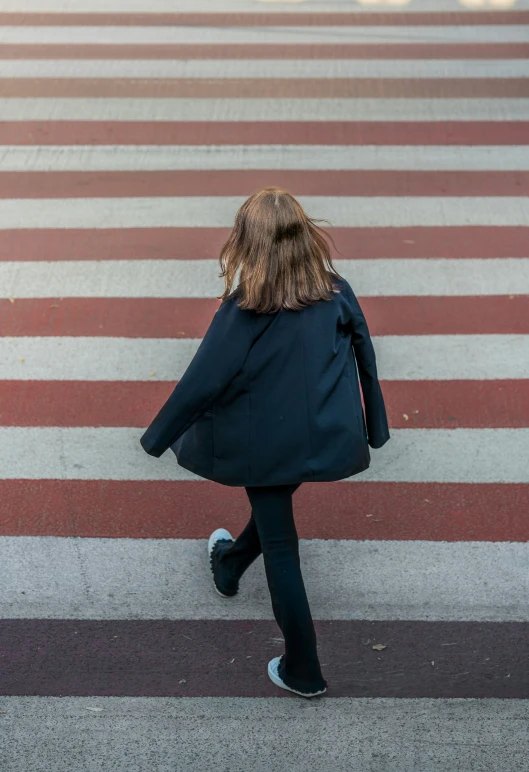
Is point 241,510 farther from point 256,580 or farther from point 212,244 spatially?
point 212,244

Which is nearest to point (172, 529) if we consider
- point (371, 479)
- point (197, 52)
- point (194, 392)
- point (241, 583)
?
point (241, 583)

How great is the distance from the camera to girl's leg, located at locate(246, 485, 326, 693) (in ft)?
10.9

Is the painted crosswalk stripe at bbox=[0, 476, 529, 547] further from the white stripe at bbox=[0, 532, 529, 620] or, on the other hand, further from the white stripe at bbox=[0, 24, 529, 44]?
the white stripe at bbox=[0, 24, 529, 44]

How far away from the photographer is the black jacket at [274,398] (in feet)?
10.3

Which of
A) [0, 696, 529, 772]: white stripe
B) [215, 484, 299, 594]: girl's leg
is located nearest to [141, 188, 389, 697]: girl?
[0, 696, 529, 772]: white stripe

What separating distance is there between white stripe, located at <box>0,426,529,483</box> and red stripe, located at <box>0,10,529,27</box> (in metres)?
6.24

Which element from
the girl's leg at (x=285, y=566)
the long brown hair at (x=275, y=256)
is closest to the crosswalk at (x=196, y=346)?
the girl's leg at (x=285, y=566)

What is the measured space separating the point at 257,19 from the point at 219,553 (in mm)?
7580

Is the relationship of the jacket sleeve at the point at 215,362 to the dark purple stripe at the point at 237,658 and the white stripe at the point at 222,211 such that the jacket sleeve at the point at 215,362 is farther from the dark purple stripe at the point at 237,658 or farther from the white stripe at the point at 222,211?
the white stripe at the point at 222,211

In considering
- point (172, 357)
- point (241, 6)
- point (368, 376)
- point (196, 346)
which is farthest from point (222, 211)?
point (241, 6)

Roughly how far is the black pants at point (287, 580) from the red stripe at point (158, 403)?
6.26ft

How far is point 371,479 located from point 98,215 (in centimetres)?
326

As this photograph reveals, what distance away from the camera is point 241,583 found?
4168mm

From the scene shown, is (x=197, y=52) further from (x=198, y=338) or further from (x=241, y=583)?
(x=241, y=583)
